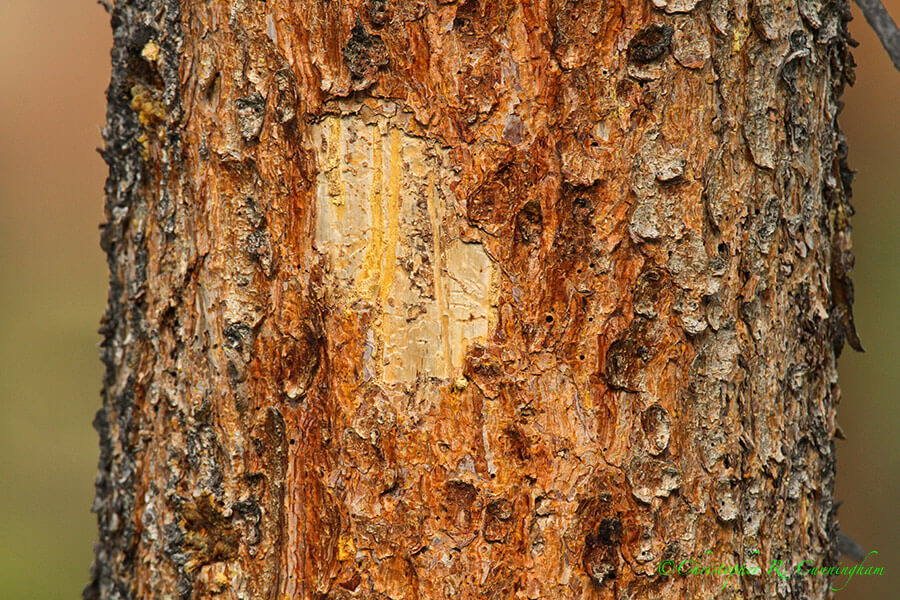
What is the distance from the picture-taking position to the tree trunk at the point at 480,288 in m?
1.01

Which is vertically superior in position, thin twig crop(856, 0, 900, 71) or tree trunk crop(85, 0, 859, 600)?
thin twig crop(856, 0, 900, 71)

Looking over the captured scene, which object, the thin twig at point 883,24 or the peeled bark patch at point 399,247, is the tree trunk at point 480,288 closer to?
the peeled bark patch at point 399,247

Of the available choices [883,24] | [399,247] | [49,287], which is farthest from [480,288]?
[49,287]

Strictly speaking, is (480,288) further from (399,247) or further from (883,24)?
(883,24)

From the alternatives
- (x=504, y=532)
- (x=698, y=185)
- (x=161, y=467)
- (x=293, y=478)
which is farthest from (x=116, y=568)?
(x=698, y=185)

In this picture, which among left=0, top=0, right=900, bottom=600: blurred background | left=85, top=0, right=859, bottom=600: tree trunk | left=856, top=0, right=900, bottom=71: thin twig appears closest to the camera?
left=85, top=0, right=859, bottom=600: tree trunk

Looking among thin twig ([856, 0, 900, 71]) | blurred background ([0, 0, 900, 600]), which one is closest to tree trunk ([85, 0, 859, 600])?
thin twig ([856, 0, 900, 71])

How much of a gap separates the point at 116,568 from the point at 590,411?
0.85 meters

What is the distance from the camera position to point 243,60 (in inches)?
40.9

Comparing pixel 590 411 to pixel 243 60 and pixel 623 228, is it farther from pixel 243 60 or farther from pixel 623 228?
pixel 243 60

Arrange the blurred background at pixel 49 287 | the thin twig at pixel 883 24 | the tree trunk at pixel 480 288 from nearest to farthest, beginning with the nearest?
the tree trunk at pixel 480 288 < the thin twig at pixel 883 24 < the blurred background at pixel 49 287

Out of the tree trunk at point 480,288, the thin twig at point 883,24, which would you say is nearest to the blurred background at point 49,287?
the tree trunk at point 480,288

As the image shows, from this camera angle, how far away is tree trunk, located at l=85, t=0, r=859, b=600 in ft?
3.31

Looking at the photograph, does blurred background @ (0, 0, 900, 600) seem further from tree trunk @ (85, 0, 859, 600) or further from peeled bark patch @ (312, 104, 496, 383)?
peeled bark patch @ (312, 104, 496, 383)
